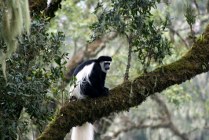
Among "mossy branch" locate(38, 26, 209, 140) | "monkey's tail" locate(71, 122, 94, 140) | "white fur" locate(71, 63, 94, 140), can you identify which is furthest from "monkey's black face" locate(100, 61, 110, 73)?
"mossy branch" locate(38, 26, 209, 140)

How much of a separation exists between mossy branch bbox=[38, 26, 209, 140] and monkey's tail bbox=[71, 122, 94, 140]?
379 millimetres

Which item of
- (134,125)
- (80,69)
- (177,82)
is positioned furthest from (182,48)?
(177,82)

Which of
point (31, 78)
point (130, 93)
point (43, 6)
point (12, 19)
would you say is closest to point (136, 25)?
point (130, 93)

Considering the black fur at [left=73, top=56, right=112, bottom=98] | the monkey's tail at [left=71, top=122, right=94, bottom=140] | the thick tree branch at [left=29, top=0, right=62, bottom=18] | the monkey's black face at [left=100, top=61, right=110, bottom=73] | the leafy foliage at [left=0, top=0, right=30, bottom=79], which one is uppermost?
the thick tree branch at [left=29, top=0, right=62, bottom=18]

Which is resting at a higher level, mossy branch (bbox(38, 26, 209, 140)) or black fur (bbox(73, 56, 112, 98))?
black fur (bbox(73, 56, 112, 98))

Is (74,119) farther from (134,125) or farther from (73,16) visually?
(134,125)

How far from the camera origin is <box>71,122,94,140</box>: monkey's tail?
433 cm

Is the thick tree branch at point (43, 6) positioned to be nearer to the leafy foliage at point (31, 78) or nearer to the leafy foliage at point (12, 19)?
the leafy foliage at point (31, 78)

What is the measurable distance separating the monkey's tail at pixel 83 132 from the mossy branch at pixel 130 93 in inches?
14.9

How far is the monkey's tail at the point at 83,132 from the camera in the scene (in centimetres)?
433

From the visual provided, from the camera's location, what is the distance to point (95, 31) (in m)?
4.43

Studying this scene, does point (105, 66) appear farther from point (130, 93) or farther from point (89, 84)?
point (130, 93)

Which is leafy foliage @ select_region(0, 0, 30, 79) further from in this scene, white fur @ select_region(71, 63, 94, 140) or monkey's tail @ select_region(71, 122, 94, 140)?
monkey's tail @ select_region(71, 122, 94, 140)

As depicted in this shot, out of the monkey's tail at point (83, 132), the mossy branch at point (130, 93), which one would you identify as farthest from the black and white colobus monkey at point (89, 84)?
the mossy branch at point (130, 93)
